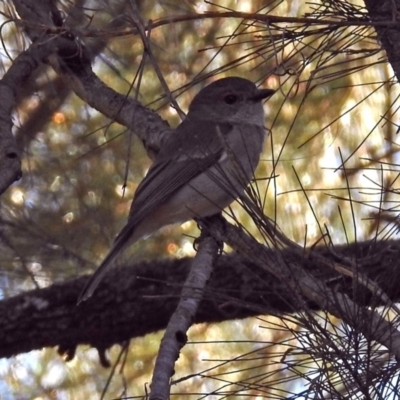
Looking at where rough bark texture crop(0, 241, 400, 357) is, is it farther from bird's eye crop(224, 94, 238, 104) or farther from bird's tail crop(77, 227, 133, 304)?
bird's eye crop(224, 94, 238, 104)

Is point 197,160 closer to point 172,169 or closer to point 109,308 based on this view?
point 172,169

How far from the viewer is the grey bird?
390 cm

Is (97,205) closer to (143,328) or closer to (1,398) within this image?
(143,328)

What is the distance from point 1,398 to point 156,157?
1345 millimetres

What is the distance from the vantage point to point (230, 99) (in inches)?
175

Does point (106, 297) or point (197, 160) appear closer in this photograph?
point (197, 160)

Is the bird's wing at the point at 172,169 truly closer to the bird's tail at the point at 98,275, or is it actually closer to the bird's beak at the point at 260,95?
the bird's tail at the point at 98,275

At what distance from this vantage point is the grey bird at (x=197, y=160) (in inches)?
154

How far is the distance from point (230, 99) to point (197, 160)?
72 centimetres

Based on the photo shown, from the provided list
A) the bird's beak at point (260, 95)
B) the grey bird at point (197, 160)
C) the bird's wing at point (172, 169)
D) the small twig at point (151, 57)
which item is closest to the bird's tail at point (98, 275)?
the grey bird at point (197, 160)

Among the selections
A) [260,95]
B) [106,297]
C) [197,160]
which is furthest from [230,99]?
[106,297]

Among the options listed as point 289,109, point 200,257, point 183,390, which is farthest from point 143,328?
point 289,109

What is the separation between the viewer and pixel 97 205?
4.39 meters

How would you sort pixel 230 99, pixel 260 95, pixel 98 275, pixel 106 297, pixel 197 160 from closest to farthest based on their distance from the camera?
pixel 98 275
pixel 197 160
pixel 106 297
pixel 260 95
pixel 230 99
